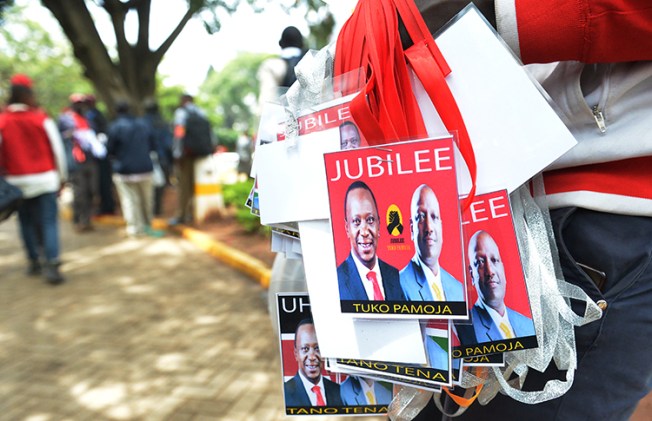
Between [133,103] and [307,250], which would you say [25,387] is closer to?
[307,250]

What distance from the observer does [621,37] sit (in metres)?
0.83

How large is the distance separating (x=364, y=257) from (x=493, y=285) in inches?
9.0

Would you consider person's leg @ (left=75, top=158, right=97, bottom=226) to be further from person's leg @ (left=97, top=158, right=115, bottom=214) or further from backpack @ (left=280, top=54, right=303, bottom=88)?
backpack @ (left=280, top=54, right=303, bottom=88)

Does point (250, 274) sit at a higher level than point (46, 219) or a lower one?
lower

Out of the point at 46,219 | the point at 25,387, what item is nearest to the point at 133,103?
the point at 46,219

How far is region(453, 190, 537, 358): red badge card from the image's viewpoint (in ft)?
2.82

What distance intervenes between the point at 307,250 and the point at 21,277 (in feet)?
19.7

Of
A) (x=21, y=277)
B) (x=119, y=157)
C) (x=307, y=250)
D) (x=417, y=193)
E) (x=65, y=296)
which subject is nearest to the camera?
(x=417, y=193)

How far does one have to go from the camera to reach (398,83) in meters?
0.88

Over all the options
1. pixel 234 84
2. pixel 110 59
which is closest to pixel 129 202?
pixel 110 59

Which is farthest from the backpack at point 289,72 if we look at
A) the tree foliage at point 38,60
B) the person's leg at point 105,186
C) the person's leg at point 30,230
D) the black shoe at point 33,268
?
the tree foliage at point 38,60

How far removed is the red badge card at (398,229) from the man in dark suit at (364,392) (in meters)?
0.24

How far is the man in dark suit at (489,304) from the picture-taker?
867 mm

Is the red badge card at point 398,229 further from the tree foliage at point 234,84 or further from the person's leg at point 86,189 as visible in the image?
the tree foliage at point 234,84
